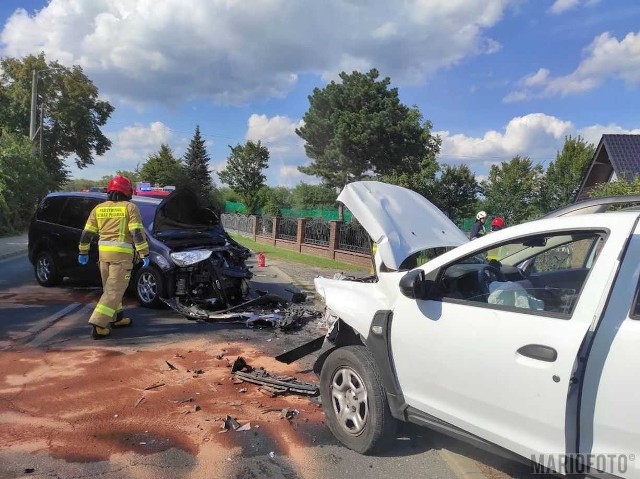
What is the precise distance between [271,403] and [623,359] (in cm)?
291

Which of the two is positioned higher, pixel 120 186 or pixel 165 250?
pixel 120 186

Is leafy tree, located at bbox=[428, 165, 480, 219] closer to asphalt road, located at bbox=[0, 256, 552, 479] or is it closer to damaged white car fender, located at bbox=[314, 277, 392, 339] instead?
asphalt road, located at bbox=[0, 256, 552, 479]

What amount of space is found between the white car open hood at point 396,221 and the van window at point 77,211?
21.0 ft

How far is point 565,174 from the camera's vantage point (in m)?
39.8

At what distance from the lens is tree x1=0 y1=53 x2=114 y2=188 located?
40.2 meters

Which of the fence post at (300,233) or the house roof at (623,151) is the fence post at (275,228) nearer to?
the fence post at (300,233)

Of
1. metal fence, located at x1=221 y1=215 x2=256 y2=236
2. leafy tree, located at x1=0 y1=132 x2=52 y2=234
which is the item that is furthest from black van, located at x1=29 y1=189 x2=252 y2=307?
metal fence, located at x1=221 y1=215 x2=256 y2=236

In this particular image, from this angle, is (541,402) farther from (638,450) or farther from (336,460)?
(336,460)

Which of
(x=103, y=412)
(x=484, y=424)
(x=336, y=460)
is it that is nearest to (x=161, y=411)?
(x=103, y=412)

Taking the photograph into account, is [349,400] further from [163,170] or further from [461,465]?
[163,170]

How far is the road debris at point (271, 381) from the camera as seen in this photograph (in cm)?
464

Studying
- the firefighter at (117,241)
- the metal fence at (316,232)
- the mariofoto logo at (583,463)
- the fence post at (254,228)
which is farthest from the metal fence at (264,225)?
the mariofoto logo at (583,463)

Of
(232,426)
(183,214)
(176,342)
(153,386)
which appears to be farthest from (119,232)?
(232,426)

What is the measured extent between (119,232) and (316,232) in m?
15.0
